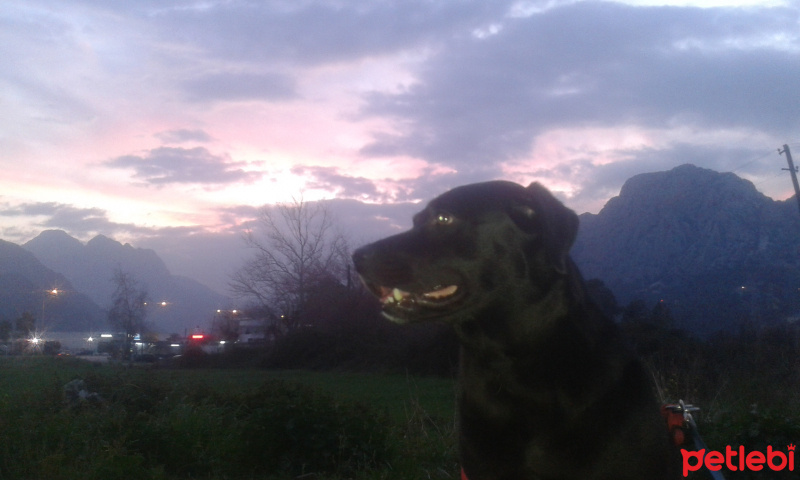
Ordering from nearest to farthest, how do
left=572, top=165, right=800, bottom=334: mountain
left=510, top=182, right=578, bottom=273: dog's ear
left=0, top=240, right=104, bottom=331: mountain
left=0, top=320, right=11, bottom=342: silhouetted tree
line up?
left=510, top=182, right=578, bottom=273: dog's ear < left=572, top=165, right=800, bottom=334: mountain < left=0, top=240, right=104, bottom=331: mountain < left=0, top=320, right=11, bottom=342: silhouetted tree

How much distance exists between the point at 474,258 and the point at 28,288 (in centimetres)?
3583

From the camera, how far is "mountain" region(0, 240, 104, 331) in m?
28.9

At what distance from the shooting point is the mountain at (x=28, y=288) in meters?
28.9

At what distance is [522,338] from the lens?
6.93ft

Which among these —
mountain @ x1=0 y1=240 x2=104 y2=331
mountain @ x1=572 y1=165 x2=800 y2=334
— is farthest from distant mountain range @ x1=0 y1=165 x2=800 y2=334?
mountain @ x1=0 y1=240 x2=104 y2=331

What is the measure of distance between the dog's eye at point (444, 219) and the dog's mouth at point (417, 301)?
0.26m

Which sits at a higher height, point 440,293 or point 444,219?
point 444,219

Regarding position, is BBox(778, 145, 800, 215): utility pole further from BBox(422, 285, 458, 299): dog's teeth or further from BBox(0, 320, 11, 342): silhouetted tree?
BBox(0, 320, 11, 342): silhouetted tree

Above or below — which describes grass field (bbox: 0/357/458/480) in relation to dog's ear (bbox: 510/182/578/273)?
below

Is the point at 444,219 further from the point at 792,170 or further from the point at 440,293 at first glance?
the point at 792,170

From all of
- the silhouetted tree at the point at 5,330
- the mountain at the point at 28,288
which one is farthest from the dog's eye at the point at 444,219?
the silhouetted tree at the point at 5,330

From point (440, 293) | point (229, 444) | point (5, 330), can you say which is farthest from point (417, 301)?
point (5, 330)

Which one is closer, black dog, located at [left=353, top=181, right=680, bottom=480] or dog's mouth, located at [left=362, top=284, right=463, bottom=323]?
black dog, located at [left=353, top=181, right=680, bottom=480]

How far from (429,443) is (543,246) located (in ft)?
14.7
